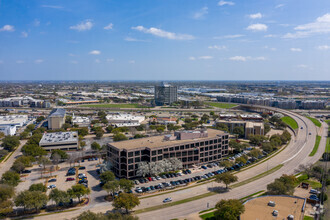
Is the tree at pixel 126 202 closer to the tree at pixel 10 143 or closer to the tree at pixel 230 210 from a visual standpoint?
the tree at pixel 230 210

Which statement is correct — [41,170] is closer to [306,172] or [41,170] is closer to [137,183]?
[137,183]

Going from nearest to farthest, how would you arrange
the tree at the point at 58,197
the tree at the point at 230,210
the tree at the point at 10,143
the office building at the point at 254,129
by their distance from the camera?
the tree at the point at 230,210
the tree at the point at 58,197
the tree at the point at 10,143
the office building at the point at 254,129

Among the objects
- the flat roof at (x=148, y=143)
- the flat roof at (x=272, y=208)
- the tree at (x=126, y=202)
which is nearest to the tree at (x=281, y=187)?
the flat roof at (x=272, y=208)

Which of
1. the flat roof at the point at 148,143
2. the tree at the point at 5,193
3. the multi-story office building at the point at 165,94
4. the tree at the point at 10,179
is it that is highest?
the multi-story office building at the point at 165,94

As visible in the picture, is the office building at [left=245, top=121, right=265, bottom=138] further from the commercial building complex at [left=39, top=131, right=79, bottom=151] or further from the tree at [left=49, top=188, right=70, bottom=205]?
the tree at [left=49, top=188, right=70, bottom=205]

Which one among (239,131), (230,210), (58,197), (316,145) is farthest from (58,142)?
(316,145)

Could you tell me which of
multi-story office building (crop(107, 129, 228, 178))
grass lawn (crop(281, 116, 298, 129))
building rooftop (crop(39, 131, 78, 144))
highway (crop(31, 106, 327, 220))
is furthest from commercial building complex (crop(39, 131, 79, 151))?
grass lawn (crop(281, 116, 298, 129))
